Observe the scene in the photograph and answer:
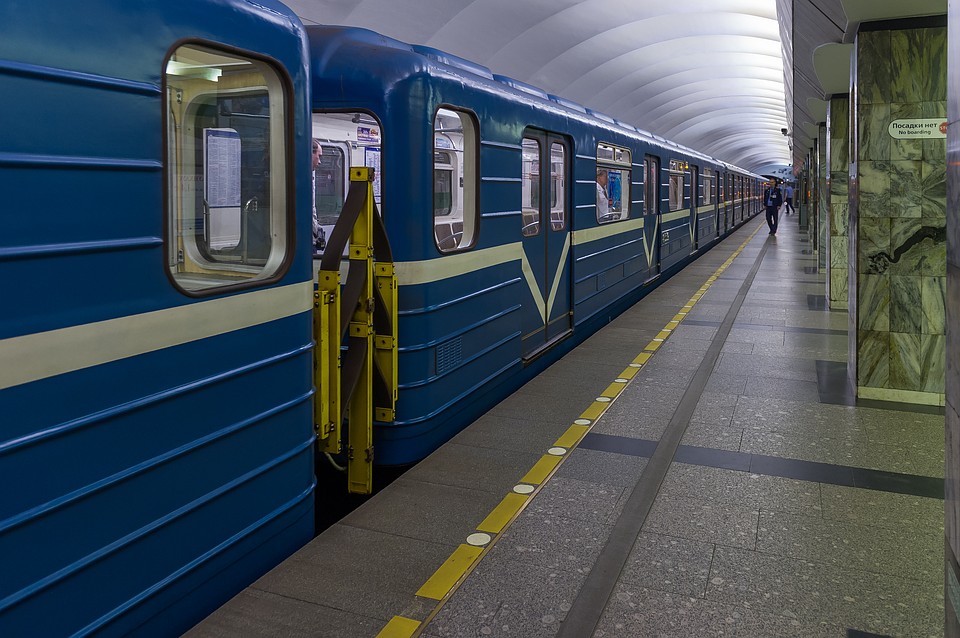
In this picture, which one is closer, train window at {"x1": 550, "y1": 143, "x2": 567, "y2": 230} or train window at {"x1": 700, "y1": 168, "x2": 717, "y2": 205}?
train window at {"x1": 550, "y1": 143, "x2": 567, "y2": 230}

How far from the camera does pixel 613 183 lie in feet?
31.9

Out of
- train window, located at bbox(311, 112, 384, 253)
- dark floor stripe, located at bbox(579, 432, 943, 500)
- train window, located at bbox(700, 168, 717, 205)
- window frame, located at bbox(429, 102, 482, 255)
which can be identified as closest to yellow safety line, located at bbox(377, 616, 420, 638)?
dark floor stripe, located at bbox(579, 432, 943, 500)

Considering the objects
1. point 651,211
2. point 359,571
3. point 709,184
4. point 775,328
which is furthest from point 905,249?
point 709,184

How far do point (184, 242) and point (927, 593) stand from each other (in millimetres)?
3280

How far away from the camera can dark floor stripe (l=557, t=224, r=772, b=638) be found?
311 centimetres

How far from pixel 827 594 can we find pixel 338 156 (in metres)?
3.60

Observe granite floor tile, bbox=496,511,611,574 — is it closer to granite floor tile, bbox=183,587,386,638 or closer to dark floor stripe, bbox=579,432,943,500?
granite floor tile, bbox=183,587,386,638

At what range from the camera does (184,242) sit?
3301 mm

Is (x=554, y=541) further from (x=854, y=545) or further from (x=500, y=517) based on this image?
(x=854, y=545)

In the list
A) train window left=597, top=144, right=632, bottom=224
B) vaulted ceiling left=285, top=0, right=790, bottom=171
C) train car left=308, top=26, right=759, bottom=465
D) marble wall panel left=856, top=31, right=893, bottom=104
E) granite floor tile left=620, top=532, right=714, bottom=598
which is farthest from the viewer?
vaulted ceiling left=285, top=0, right=790, bottom=171

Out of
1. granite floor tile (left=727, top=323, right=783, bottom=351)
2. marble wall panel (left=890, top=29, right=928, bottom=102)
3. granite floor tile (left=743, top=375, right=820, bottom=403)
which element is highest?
marble wall panel (left=890, top=29, right=928, bottom=102)

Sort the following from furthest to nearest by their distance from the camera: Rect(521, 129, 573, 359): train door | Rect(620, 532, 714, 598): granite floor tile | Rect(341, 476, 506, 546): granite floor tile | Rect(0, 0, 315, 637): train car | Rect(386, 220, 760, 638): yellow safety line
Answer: Rect(521, 129, 573, 359): train door, Rect(341, 476, 506, 546): granite floor tile, Rect(620, 532, 714, 598): granite floor tile, Rect(386, 220, 760, 638): yellow safety line, Rect(0, 0, 315, 637): train car

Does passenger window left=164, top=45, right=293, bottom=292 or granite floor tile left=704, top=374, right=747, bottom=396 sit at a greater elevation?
passenger window left=164, top=45, right=293, bottom=292

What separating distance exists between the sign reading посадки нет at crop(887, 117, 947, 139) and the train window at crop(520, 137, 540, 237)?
2.71 m
